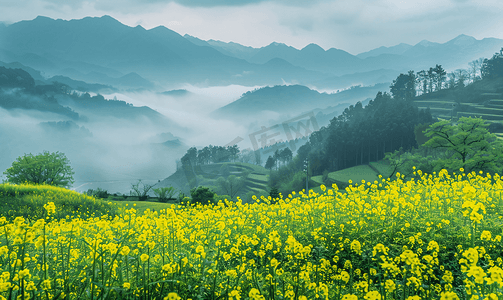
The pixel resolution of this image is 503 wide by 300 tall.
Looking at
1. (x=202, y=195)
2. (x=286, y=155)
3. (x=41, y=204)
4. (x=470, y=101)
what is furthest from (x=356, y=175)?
(x=41, y=204)

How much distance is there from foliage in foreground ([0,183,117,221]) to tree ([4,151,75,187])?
24639 millimetres

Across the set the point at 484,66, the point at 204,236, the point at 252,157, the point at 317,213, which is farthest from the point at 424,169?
the point at 252,157

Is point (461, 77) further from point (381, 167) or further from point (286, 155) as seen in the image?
point (286, 155)

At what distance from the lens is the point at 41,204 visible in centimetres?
1538

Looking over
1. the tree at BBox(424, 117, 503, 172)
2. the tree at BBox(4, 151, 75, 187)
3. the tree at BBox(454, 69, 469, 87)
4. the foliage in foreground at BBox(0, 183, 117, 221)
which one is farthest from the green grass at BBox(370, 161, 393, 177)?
the tree at BBox(4, 151, 75, 187)

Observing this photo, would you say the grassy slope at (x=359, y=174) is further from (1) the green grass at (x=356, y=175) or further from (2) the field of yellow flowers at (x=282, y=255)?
(2) the field of yellow flowers at (x=282, y=255)

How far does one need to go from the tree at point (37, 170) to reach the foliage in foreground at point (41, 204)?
24639 mm

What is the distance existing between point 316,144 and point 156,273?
88.9 metres

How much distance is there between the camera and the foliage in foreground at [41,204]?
14.3 m

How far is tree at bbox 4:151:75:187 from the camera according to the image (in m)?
37.8

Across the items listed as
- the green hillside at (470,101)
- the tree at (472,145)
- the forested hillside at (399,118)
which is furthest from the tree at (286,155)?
the tree at (472,145)

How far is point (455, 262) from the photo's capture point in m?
4.75

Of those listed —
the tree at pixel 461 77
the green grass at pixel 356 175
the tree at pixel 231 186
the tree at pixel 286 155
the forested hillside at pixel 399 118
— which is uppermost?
the tree at pixel 461 77

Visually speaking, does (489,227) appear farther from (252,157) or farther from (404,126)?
(252,157)
